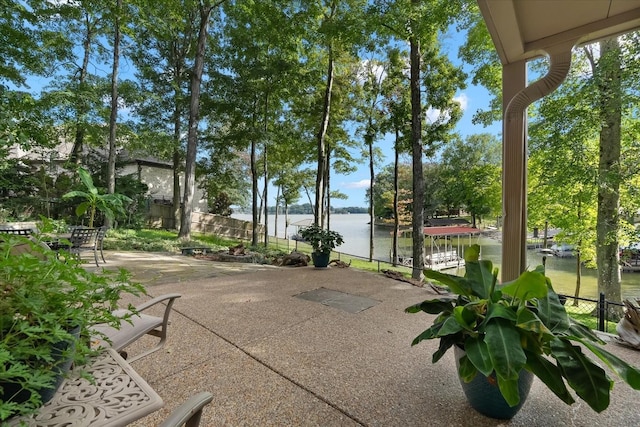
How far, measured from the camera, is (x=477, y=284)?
197 cm

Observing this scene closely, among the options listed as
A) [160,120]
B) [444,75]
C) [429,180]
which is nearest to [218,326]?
[444,75]

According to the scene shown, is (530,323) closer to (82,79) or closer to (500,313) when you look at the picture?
(500,313)

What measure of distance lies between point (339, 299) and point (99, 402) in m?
3.63

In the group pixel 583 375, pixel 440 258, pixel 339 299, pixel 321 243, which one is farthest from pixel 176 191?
pixel 583 375

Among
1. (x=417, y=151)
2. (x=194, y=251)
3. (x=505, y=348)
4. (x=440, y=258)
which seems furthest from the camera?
(x=440, y=258)

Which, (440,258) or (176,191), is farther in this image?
(440,258)

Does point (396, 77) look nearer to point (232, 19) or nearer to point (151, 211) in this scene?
point (232, 19)

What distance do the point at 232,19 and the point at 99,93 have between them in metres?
5.78

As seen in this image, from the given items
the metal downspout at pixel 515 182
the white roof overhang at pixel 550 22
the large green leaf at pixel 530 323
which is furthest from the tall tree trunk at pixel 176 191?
the large green leaf at pixel 530 323

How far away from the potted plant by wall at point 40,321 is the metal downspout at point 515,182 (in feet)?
11.0

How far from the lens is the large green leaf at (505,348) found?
1.42 meters

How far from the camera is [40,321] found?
0.87m

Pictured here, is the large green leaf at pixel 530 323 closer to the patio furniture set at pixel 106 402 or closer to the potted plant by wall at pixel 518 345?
the potted plant by wall at pixel 518 345

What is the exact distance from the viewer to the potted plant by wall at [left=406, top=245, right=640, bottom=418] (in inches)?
57.4
